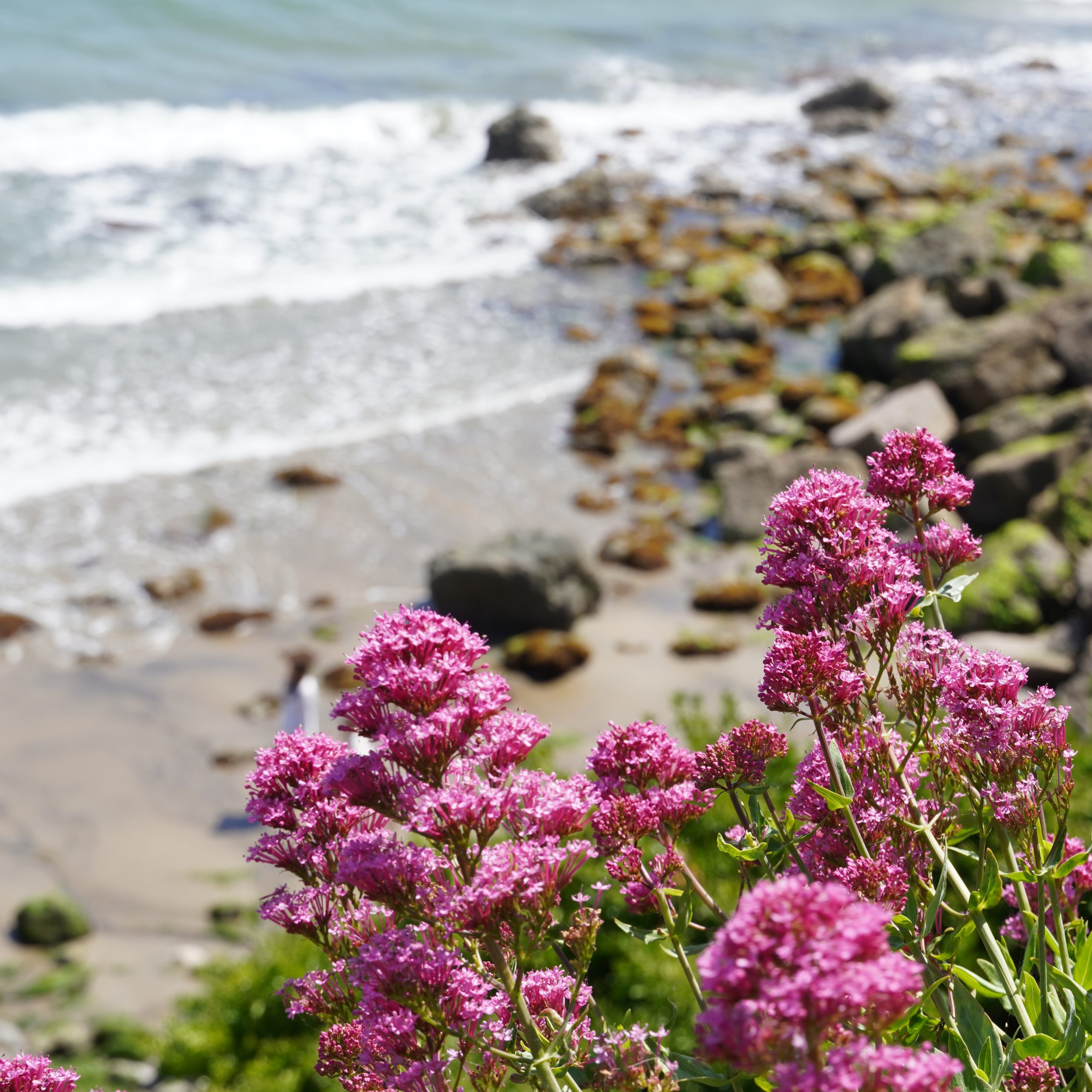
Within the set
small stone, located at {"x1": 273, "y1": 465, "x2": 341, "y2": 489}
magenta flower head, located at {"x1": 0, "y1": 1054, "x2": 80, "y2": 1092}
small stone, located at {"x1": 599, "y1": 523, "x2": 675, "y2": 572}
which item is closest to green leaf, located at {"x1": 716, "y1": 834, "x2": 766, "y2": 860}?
magenta flower head, located at {"x1": 0, "y1": 1054, "x2": 80, "y2": 1092}

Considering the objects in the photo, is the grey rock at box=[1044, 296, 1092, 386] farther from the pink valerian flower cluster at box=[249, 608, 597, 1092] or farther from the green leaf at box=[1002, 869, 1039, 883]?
→ the pink valerian flower cluster at box=[249, 608, 597, 1092]

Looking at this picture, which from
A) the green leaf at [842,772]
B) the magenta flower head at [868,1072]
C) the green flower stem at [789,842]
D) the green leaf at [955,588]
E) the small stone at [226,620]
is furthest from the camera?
the small stone at [226,620]

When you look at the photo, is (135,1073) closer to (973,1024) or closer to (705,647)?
(705,647)

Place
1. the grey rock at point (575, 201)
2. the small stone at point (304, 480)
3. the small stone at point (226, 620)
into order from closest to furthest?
the small stone at point (226, 620) < the small stone at point (304, 480) < the grey rock at point (575, 201)

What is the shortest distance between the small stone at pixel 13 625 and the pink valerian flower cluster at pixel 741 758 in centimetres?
1431

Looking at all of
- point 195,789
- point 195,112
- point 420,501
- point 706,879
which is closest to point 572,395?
point 420,501

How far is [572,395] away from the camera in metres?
21.3

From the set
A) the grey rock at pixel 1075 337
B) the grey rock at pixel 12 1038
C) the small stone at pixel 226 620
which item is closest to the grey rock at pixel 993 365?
the grey rock at pixel 1075 337

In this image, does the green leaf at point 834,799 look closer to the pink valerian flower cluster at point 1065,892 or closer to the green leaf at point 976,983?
the green leaf at point 976,983

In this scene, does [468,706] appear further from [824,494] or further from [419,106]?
[419,106]

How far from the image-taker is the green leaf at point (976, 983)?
2.21 m

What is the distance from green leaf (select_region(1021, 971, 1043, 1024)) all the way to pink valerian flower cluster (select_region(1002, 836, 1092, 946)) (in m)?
0.23

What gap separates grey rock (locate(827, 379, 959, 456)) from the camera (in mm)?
16656

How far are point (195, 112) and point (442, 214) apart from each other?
11.2m
